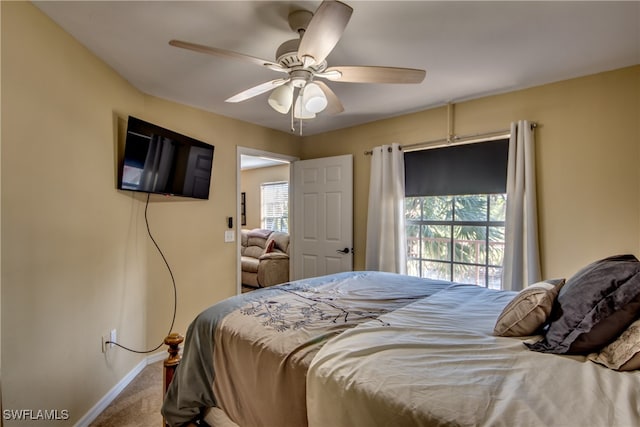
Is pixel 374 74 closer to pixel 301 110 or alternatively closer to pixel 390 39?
pixel 390 39

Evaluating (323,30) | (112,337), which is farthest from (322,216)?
(323,30)

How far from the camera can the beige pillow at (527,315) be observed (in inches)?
49.6

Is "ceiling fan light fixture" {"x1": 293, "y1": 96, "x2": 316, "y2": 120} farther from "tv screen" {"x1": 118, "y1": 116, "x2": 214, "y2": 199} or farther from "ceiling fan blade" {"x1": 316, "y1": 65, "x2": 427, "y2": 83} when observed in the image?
"tv screen" {"x1": 118, "y1": 116, "x2": 214, "y2": 199}

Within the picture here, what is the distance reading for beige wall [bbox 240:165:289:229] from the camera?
632 cm

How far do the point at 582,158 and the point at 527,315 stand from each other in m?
1.82

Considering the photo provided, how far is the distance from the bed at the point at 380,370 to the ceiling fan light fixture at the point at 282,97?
46.4 inches

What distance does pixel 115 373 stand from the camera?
2.24 metres

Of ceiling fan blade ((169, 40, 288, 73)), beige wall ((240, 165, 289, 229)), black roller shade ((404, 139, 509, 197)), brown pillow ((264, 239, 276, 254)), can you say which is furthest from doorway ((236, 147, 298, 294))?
ceiling fan blade ((169, 40, 288, 73))

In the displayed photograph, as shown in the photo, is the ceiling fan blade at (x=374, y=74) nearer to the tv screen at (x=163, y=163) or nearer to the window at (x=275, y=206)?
the tv screen at (x=163, y=163)

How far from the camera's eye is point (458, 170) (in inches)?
117

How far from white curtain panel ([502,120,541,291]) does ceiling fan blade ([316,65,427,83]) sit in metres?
1.40

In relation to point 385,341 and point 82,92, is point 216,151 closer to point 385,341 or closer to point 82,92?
point 82,92

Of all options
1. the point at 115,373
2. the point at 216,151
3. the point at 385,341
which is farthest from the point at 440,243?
the point at 115,373

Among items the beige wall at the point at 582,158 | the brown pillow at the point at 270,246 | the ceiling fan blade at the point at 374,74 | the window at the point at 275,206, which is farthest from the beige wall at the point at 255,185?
the ceiling fan blade at the point at 374,74
